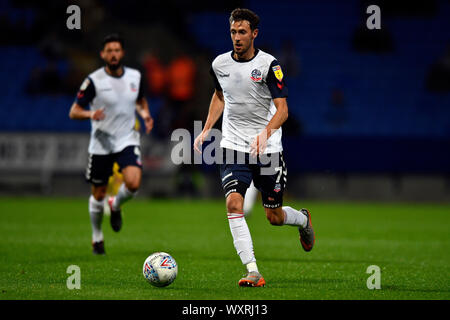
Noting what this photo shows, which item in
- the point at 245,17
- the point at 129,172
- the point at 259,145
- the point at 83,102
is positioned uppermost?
the point at 245,17

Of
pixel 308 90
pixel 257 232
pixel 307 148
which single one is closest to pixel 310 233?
pixel 257 232

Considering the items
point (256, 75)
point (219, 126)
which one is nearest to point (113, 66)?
point (256, 75)

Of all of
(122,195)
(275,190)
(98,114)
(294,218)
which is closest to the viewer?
(275,190)

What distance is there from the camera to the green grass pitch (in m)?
6.58

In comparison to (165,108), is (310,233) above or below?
below

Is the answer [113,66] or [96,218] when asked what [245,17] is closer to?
[113,66]

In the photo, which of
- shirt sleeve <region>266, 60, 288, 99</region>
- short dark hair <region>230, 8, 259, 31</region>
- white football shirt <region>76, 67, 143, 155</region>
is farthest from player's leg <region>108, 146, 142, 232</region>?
short dark hair <region>230, 8, 259, 31</region>

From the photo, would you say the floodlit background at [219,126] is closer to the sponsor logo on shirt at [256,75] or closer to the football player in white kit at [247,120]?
the football player in white kit at [247,120]

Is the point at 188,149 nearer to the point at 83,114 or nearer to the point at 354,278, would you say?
the point at 83,114

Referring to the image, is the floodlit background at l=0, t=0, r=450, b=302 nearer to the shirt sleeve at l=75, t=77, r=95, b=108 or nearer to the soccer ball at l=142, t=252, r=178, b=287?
the soccer ball at l=142, t=252, r=178, b=287

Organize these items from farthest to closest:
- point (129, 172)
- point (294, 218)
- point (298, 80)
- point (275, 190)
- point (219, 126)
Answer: point (298, 80), point (219, 126), point (129, 172), point (294, 218), point (275, 190)

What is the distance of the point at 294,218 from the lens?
7.99 meters

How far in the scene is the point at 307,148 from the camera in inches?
917
